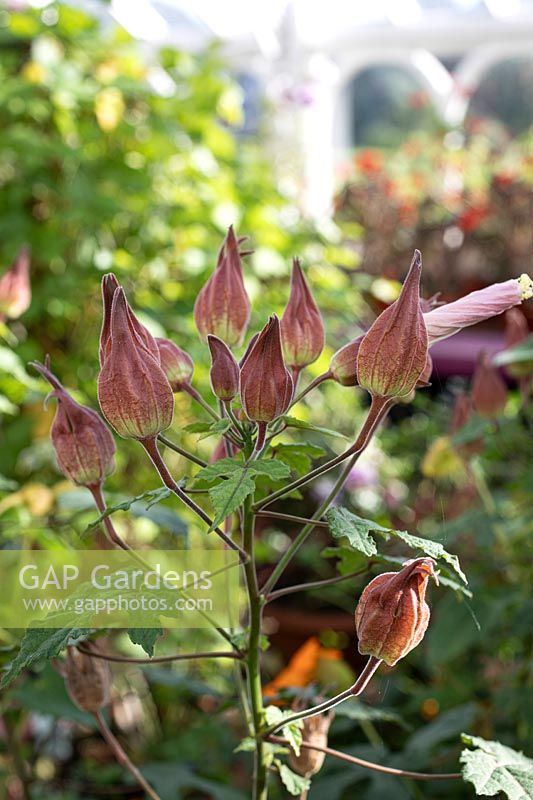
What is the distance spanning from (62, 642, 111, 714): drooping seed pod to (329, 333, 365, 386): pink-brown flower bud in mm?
218

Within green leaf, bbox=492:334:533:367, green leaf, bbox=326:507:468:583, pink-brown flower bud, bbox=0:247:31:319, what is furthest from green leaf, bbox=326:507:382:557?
pink-brown flower bud, bbox=0:247:31:319

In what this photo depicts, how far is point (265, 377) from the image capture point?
43cm

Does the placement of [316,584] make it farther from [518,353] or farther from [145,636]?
[518,353]

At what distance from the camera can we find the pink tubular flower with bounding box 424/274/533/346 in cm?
40

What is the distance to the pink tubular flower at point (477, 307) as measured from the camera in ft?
1.32

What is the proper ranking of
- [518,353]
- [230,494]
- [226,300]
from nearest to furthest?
1. [230,494]
2. [226,300]
3. [518,353]

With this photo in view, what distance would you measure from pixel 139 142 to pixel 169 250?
17 centimetres

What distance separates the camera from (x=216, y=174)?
4.91 feet

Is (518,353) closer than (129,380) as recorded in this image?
No

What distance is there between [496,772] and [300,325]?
244 mm

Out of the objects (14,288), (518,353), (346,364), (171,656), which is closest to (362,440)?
(346,364)

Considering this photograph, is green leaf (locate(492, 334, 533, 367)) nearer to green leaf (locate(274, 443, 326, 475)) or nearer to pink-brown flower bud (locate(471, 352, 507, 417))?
pink-brown flower bud (locate(471, 352, 507, 417))

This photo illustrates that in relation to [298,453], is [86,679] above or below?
below

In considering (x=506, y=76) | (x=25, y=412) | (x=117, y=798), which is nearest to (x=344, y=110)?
(x=25, y=412)
